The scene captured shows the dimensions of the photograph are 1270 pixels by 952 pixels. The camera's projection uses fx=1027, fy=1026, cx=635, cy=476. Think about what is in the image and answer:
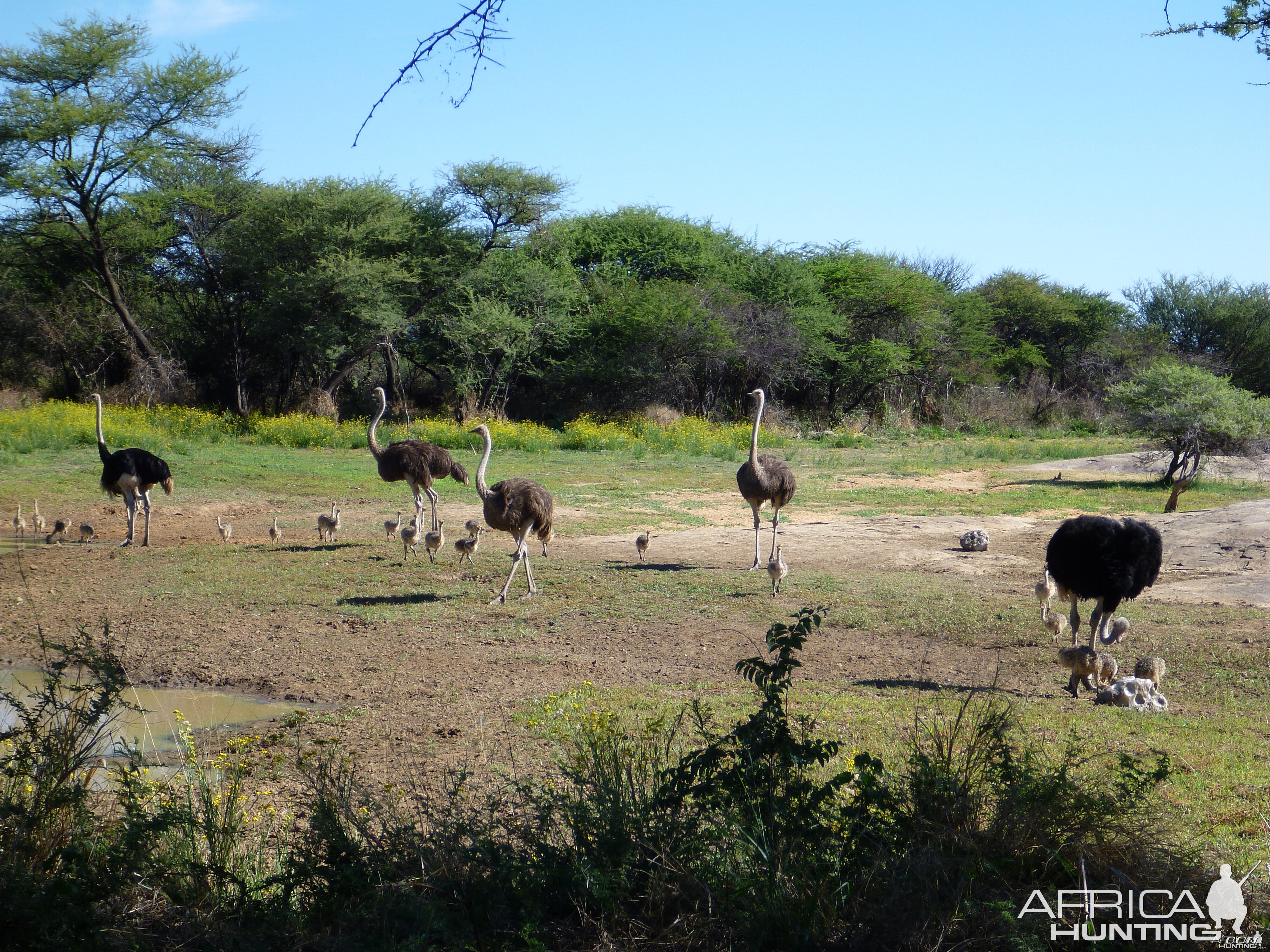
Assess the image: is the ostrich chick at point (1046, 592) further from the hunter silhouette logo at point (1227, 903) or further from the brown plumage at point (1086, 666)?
the hunter silhouette logo at point (1227, 903)

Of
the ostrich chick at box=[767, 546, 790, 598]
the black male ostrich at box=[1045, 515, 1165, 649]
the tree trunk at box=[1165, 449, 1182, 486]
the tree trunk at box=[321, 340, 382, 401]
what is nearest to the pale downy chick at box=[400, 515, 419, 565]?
the ostrich chick at box=[767, 546, 790, 598]

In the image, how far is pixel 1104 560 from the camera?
772 cm

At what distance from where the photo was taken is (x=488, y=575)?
11.5 metres

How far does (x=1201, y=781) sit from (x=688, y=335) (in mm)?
→ 28809

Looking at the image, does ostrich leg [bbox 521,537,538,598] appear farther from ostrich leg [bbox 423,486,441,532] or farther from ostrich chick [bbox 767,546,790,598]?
ostrich leg [bbox 423,486,441,532]

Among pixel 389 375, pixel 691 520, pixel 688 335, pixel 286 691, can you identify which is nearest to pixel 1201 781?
pixel 286 691

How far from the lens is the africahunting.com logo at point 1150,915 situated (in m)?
3.22

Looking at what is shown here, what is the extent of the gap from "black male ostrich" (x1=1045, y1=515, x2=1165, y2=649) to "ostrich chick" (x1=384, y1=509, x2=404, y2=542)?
807 cm

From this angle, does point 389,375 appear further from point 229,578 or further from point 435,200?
point 229,578

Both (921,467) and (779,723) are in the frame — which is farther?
(921,467)

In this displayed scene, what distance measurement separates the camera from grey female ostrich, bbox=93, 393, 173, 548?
44.5 feet

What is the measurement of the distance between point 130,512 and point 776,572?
865cm

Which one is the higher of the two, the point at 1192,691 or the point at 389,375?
the point at 389,375

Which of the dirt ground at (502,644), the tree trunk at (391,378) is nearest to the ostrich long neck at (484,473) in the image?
the dirt ground at (502,644)
